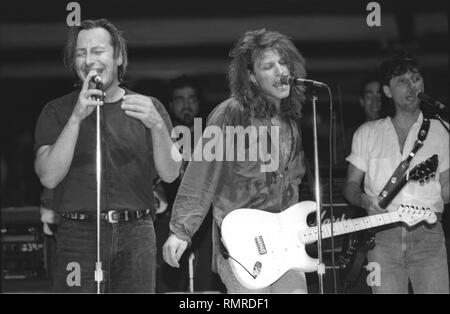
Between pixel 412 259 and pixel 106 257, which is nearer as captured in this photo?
pixel 106 257

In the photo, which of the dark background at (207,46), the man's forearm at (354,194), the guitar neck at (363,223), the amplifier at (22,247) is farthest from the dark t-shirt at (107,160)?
the dark background at (207,46)

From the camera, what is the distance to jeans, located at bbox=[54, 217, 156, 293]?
11.4ft

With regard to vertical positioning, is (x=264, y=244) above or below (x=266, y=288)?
above

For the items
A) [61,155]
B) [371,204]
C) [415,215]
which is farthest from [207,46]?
[61,155]

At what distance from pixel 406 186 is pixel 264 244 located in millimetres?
1021

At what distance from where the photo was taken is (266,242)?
3.88 meters

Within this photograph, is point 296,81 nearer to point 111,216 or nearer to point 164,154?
point 164,154

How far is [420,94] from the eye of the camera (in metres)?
4.26

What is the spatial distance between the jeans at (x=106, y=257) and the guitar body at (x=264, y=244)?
15.9 inches

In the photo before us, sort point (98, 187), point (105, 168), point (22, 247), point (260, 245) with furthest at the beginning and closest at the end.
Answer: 1. point (22, 247)
2. point (260, 245)
3. point (105, 168)
4. point (98, 187)

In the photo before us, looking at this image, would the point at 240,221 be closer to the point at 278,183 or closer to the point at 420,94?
the point at 278,183

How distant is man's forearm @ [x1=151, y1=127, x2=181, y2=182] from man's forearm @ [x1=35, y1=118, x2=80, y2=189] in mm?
352

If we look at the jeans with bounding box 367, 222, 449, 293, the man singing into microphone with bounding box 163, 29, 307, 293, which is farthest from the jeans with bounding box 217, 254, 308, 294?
the jeans with bounding box 367, 222, 449, 293

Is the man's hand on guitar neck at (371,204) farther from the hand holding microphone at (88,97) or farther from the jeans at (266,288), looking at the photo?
the hand holding microphone at (88,97)
